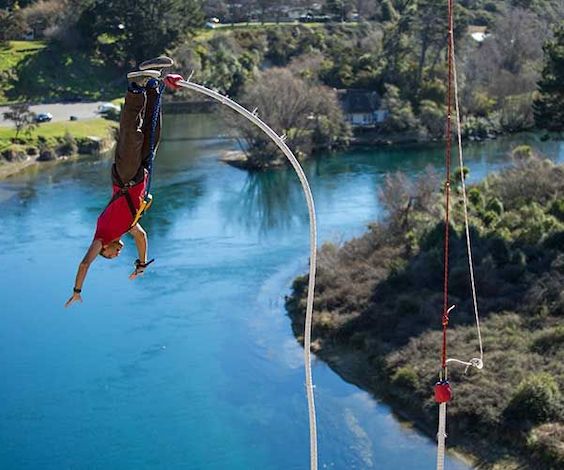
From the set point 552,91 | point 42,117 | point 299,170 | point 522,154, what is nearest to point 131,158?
point 299,170

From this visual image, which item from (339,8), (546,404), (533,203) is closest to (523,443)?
(546,404)

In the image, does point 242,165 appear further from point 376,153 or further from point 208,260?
point 208,260

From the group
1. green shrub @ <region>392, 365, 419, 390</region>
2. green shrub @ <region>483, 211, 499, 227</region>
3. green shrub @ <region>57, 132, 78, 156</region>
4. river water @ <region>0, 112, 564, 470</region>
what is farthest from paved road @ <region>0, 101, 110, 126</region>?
green shrub @ <region>392, 365, 419, 390</region>

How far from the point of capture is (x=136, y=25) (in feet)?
171

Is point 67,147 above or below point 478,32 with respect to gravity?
below

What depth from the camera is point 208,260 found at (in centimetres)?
2802

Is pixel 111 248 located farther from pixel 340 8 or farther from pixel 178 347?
pixel 340 8

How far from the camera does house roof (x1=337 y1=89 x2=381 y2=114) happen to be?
49.1 m

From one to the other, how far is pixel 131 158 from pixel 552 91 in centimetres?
2416

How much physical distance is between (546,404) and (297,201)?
19358mm

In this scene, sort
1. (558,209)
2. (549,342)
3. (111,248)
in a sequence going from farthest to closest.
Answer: (558,209) < (549,342) < (111,248)

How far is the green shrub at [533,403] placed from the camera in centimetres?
1752

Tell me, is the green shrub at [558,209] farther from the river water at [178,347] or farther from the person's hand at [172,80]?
the person's hand at [172,80]

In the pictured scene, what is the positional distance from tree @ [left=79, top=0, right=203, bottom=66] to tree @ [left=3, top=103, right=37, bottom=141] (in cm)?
962
